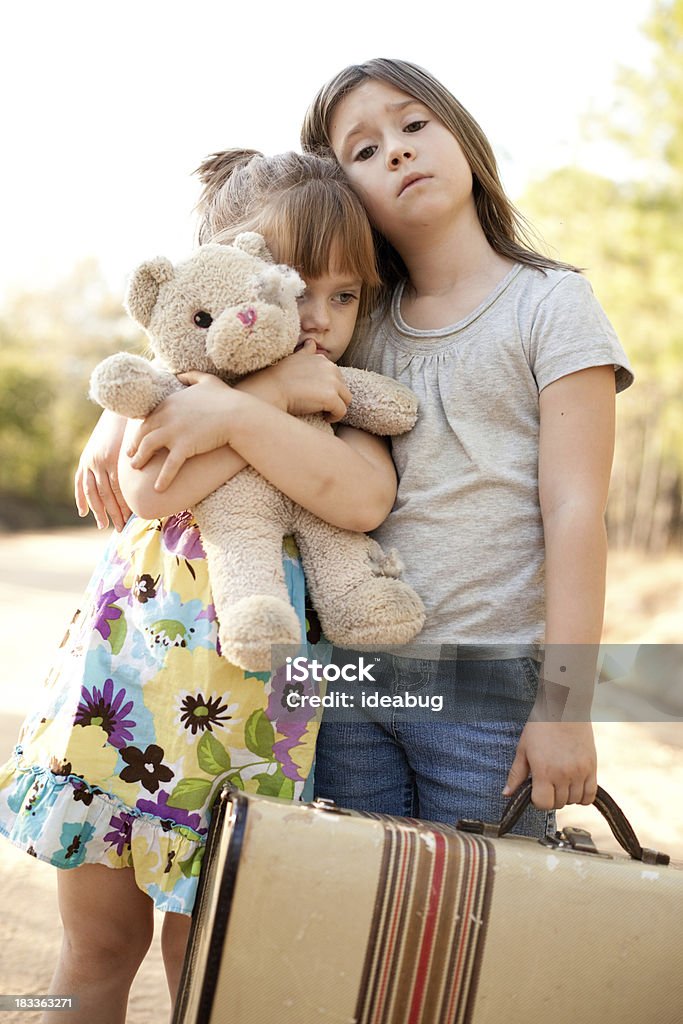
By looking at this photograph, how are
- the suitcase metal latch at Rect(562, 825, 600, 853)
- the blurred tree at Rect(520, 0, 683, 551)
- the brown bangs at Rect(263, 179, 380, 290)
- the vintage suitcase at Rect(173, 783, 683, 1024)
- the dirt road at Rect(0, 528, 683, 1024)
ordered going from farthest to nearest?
1. the blurred tree at Rect(520, 0, 683, 551)
2. the dirt road at Rect(0, 528, 683, 1024)
3. the brown bangs at Rect(263, 179, 380, 290)
4. the suitcase metal latch at Rect(562, 825, 600, 853)
5. the vintage suitcase at Rect(173, 783, 683, 1024)

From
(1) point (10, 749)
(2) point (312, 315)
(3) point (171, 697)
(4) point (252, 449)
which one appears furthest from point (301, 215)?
(1) point (10, 749)

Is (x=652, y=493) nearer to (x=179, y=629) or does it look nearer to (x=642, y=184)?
(x=642, y=184)

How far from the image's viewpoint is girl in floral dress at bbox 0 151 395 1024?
1.41 metres

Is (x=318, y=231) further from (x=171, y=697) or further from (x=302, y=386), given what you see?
(x=171, y=697)

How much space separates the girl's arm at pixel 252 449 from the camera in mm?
1422

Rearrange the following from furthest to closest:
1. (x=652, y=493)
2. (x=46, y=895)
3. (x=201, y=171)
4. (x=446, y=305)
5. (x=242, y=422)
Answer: (x=652, y=493) → (x=46, y=895) → (x=201, y=171) → (x=446, y=305) → (x=242, y=422)

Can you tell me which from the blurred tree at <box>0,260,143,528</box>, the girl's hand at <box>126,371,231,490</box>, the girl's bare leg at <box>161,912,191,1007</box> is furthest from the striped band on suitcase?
the blurred tree at <box>0,260,143,528</box>

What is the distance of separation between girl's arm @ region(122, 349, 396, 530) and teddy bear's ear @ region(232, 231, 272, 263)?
18 cm

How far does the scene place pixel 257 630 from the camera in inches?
50.4

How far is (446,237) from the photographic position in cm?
167

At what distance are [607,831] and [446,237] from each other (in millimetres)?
2641

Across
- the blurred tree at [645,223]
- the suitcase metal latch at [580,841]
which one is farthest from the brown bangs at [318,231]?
the blurred tree at [645,223]

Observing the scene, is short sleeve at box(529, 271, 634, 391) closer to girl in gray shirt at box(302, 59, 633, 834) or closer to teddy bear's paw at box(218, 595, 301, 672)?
girl in gray shirt at box(302, 59, 633, 834)

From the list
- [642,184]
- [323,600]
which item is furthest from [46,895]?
[642,184]
